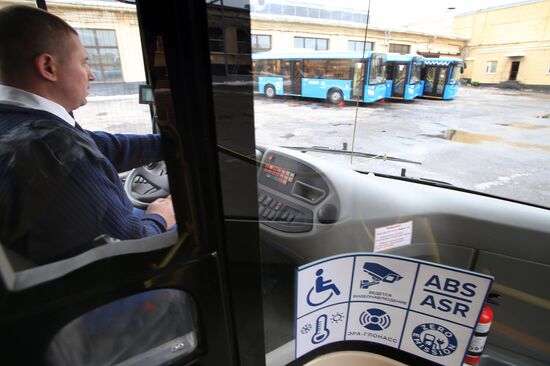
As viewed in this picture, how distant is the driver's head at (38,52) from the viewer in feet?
2.63

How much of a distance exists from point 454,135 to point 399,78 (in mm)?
431

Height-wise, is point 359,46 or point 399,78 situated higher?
point 359,46

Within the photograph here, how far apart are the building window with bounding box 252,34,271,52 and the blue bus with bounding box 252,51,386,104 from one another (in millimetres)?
12

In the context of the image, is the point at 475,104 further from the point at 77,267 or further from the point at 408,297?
the point at 77,267

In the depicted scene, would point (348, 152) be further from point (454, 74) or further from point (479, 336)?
point (479, 336)

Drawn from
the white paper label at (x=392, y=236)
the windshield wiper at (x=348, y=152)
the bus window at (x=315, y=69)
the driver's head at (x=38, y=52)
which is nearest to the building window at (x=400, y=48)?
the bus window at (x=315, y=69)

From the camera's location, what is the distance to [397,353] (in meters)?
1.15

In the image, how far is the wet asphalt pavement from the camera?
1.26 meters

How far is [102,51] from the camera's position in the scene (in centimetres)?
84

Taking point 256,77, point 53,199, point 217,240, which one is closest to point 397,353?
point 217,240

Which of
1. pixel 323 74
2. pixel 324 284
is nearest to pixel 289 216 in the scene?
pixel 324 284

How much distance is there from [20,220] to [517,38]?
1488mm

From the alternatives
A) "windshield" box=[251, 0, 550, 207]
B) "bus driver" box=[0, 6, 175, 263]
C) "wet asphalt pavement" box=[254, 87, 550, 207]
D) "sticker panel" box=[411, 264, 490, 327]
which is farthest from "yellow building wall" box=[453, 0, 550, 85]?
"bus driver" box=[0, 6, 175, 263]

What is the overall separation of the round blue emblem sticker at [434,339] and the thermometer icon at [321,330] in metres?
0.30
